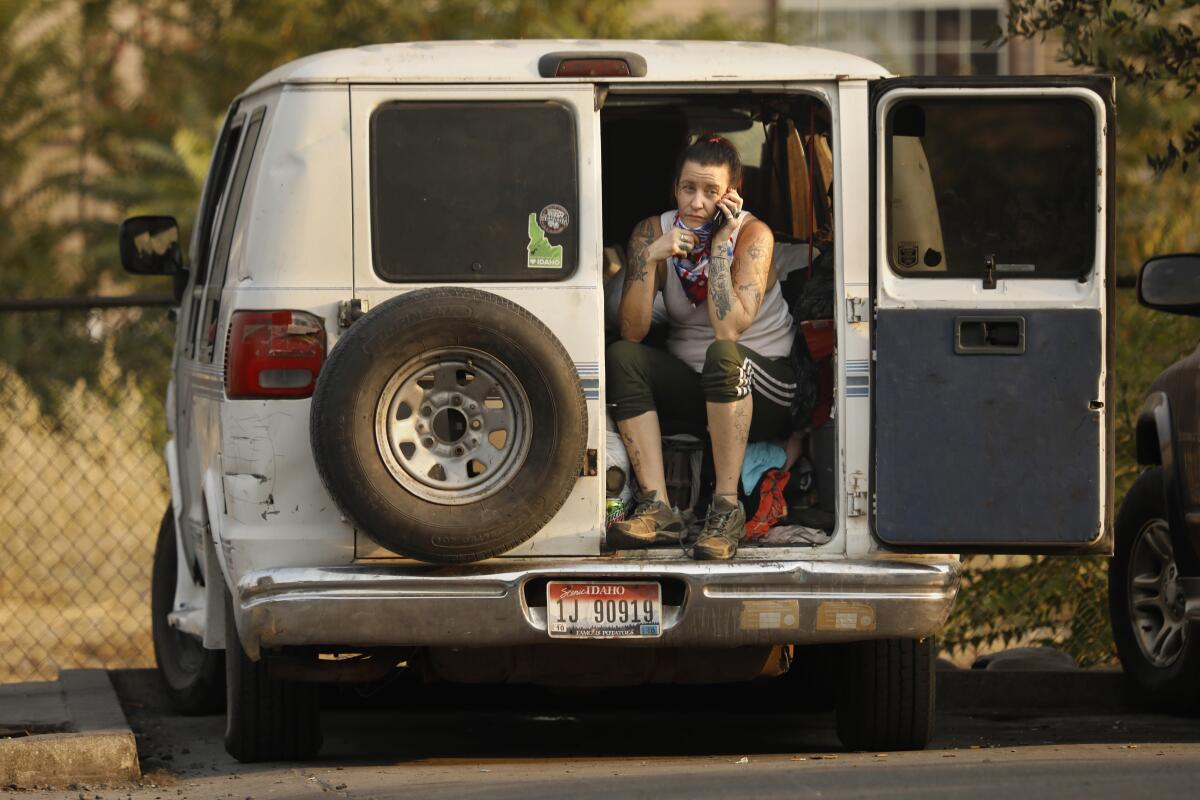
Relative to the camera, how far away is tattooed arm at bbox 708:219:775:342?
607 centimetres

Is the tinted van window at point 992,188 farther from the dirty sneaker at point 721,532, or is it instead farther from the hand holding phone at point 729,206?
the dirty sneaker at point 721,532

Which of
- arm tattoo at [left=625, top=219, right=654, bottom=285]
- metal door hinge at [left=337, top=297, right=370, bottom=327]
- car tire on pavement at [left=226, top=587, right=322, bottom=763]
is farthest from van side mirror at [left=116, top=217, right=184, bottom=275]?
arm tattoo at [left=625, top=219, right=654, bottom=285]

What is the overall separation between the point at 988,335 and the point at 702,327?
39.2 inches

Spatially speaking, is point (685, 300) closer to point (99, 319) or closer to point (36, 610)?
point (36, 610)

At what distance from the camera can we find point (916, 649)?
19.9 feet

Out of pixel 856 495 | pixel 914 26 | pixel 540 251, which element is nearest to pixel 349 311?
pixel 540 251

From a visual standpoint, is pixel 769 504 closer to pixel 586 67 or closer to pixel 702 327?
pixel 702 327

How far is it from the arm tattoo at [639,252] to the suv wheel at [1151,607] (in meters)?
2.24

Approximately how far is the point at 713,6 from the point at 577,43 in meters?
15.1

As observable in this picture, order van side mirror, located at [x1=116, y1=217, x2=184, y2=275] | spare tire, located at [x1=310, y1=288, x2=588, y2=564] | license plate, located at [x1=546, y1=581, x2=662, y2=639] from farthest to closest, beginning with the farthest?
1. van side mirror, located at [x1=116, y1=217, x2=184, y2=275]
2. license plate, located at [x1=546, y1=581, x2=662, y2=639]
3. spare tire, located at [x1=310, y1=288, x2=588, y2=564]

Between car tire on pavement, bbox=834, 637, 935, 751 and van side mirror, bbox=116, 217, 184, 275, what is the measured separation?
121 inches

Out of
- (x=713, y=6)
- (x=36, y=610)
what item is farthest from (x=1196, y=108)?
(x=36, y=610)

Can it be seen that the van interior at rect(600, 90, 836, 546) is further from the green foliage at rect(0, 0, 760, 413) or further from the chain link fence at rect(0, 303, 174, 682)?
the green foliage at rect(0, 0, 760, 413)

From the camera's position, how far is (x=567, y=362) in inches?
217
